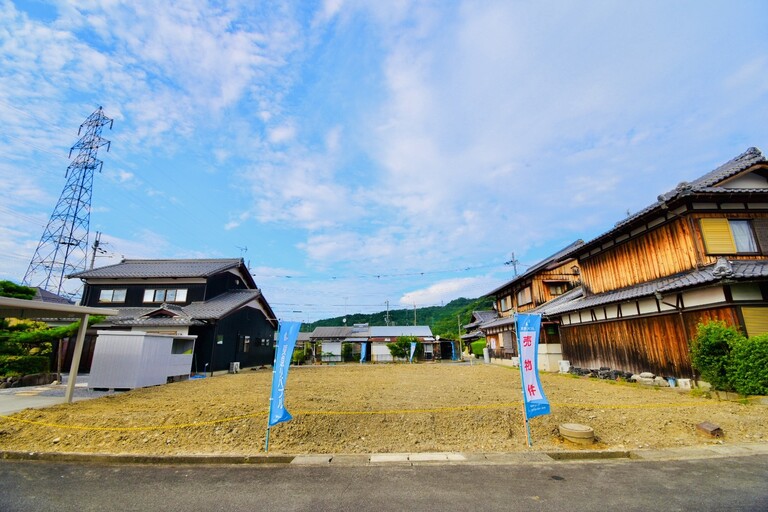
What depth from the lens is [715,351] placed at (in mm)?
9203

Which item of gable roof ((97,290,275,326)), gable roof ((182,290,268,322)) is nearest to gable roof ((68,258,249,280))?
gable roof ((182,290,268,322))

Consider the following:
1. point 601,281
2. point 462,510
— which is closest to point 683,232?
point 601,281

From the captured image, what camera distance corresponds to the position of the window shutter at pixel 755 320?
917 cm

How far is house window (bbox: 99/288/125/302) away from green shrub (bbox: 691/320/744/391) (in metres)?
30.3

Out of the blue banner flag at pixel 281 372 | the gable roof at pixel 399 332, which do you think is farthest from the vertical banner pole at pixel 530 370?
the gable roof at pixel 399 332

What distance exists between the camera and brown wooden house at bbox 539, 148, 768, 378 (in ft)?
31.2

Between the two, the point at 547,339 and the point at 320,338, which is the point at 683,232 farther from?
the point at 320,338

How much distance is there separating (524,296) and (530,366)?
21885 millimetres

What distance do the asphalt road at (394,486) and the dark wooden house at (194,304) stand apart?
1401cm

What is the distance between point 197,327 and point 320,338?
2130cm

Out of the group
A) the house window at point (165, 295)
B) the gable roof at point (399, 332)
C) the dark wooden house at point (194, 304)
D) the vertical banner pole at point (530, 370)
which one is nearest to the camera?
the vertical banner pole at point (530, 370)

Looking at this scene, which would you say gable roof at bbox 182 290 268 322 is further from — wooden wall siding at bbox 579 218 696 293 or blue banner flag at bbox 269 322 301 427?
wooden wall siding at bbox 579 218 696 293

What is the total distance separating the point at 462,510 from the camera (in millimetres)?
3926

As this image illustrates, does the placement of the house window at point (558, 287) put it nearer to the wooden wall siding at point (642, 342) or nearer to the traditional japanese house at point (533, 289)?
the traditional japanese house at point (533, 289)
